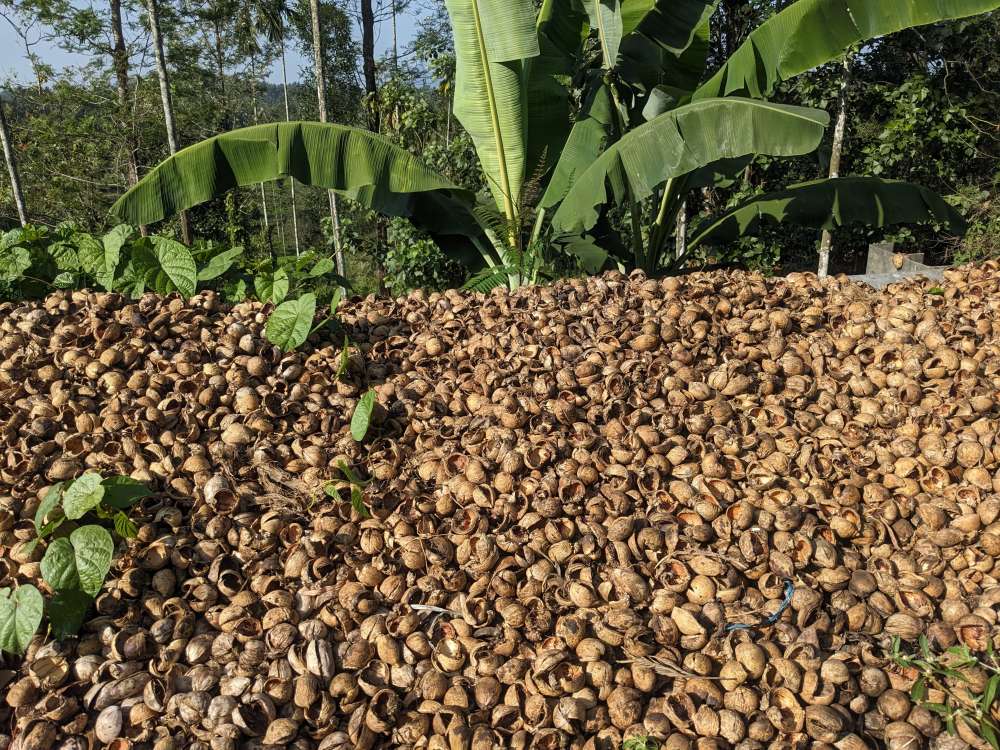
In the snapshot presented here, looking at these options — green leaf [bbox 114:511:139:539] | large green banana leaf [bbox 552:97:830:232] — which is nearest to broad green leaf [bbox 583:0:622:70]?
large green banana leaf [bbox 552:97:830:232]

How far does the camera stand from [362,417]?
246 centimetres

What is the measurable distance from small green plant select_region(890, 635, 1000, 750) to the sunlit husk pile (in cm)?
5

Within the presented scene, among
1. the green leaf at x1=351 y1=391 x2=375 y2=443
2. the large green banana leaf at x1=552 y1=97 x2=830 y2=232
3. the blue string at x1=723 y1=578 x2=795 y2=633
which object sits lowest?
the blue string at x1=723 y1=578 x2=795 y2=633

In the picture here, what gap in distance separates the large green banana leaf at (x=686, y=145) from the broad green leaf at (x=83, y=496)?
336cm

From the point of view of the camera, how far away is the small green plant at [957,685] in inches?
64.8

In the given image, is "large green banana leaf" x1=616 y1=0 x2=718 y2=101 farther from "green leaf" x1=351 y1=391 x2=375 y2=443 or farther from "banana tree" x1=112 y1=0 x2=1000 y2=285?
"green leaf" x1=351 y1=391 x2=375 y2=443

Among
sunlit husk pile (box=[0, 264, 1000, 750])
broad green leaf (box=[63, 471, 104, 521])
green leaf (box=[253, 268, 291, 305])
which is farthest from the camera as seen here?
green leaf (box=[253, 268, 291, 305])

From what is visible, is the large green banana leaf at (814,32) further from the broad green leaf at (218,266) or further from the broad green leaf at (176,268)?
the broad green leaf at (176,268)

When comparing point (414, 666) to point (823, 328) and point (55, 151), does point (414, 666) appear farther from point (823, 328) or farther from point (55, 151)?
point (55, 151)

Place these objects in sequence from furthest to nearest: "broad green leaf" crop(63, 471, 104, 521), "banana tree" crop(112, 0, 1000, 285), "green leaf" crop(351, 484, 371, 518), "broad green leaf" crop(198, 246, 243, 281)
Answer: "banana tree" crop(112, 0, 1000, 285) < "broad green leaf" crop(198, 246, 243, 281) < "green leaf" crop(351, 484, 371, 518) < "broad green leaf" crop(63, 471, 104, 521)

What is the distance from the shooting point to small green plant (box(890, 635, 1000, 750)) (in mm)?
1646

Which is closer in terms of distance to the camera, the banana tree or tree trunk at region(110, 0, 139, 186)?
the banana tree

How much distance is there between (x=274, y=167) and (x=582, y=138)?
7.62 feet

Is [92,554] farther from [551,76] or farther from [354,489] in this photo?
[551,76]
